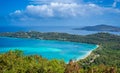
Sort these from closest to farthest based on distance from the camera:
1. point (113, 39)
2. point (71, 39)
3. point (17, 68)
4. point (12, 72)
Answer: point (12, 72) < point (17, 68) < point (113, 39) < point (71, 39)

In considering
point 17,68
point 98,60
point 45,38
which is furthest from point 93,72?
point 45,38

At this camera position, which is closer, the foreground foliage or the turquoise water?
the foreground foliage

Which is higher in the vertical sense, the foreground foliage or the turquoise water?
the foreground foliage

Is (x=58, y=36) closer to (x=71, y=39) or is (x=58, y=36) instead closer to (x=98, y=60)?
(x=71, y=39)

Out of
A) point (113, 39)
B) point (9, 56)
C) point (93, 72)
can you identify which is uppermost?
point (9, 56)

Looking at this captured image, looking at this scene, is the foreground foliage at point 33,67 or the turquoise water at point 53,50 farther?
the turquoise water at point 53,50

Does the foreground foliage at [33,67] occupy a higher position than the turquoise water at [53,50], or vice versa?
the foreground foliage at [33,67]

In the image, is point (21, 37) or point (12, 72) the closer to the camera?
point (12, 72)

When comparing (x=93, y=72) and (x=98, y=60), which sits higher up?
(x=93, y=72)

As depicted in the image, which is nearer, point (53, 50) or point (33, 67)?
point (33, 67)

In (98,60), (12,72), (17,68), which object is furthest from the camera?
(98,60)

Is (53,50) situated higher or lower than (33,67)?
lower
